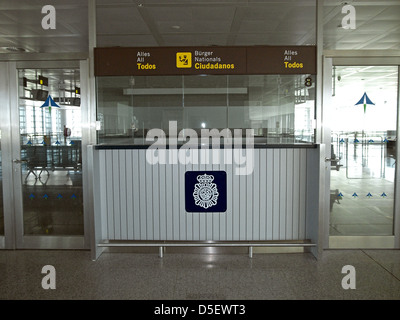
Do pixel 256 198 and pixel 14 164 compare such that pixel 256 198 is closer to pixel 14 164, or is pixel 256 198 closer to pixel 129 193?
pixel 129 193

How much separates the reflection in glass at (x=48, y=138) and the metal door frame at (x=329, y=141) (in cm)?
279

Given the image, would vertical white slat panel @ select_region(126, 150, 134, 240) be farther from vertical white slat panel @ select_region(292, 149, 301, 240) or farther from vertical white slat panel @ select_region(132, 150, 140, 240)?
vertical white slat panel @ select_region(292, 149, 301, 240)

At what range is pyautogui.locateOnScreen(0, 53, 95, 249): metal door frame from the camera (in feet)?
13.2

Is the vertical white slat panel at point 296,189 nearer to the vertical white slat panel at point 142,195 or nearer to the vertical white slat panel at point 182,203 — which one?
the vertical white slat panel at point 182,203

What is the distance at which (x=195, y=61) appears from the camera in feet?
12.5

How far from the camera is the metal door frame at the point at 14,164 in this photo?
4.01 metres

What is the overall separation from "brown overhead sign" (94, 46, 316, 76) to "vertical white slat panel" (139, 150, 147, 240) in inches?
36.6

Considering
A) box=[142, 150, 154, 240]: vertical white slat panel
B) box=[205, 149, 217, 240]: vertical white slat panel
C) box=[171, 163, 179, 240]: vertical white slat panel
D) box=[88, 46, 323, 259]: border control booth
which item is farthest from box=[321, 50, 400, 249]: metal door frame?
box=[142, 150, 154, 240]: vertical white slat panel
